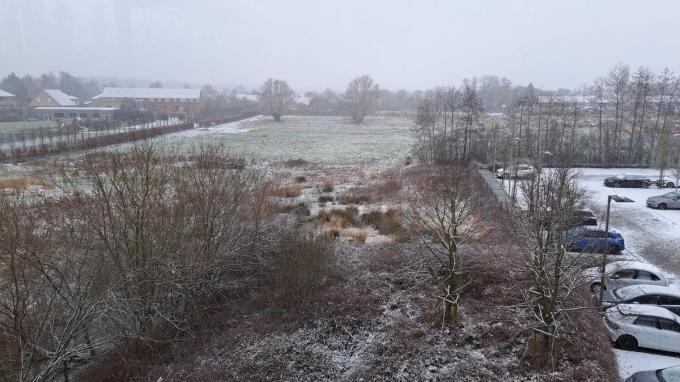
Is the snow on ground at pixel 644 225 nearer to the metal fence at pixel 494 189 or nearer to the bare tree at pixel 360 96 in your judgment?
the metal fence at pixel 494 189

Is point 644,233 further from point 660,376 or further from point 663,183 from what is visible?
point 660,376

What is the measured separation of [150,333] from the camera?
11062 mm

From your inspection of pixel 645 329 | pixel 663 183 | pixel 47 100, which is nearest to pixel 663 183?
pixel 663 183

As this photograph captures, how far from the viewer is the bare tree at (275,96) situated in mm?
90625

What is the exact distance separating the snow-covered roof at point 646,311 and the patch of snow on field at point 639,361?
0.91 metres

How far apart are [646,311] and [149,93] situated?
99.1 m

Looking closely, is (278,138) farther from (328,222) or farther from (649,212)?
(649,212)

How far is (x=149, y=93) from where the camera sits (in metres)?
95.1

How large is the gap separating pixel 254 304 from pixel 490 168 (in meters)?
26.4

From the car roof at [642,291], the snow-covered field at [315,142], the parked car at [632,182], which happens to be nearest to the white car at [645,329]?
the car roof at [642,291]

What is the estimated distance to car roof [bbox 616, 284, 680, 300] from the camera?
1229 centimetres

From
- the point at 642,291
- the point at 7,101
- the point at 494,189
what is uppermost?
the point at 7,101

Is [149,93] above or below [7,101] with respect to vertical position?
above

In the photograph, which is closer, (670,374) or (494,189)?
(670,374)
